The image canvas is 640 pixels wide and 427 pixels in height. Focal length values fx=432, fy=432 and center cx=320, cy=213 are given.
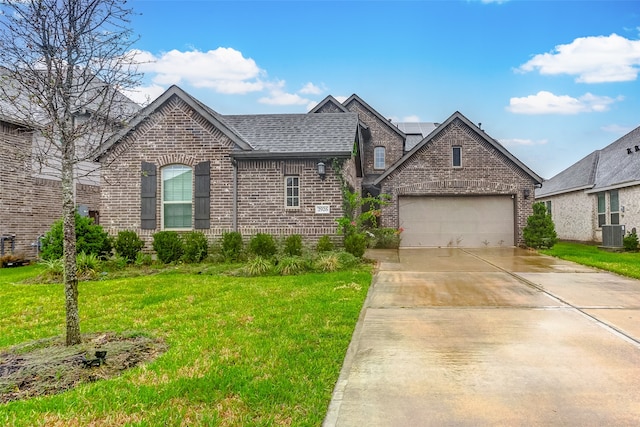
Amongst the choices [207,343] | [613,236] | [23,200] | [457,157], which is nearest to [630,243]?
[613,236]

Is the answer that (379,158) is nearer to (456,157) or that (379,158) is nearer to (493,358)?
(456,157)


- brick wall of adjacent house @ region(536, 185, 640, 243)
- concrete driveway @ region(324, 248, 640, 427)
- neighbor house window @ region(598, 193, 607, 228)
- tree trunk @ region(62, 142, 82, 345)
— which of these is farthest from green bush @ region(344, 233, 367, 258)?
neighbor house window @ region(598, 193, 607, 228)

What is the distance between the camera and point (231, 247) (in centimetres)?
1269

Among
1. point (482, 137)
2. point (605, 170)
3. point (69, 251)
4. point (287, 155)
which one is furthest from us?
point (605, 170)

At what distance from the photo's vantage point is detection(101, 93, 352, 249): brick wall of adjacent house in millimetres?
13516

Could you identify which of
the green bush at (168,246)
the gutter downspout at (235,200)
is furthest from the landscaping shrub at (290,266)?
the green bush at (168,246)

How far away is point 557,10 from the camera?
13469 mm

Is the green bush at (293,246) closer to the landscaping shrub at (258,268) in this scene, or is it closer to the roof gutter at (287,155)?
the landscaping shrub at (258,268)

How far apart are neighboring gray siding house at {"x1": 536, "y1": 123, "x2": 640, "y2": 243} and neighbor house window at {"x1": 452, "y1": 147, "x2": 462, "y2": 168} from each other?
266 inches

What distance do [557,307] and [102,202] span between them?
12.9 meters

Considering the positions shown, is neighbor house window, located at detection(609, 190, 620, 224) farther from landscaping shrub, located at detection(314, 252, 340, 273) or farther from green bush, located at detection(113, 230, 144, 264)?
green bush, located at detection(113, 230, 144, 264)

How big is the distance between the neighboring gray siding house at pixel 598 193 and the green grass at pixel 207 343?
15.4 m

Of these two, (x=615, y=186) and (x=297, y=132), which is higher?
(x=297, y=132)

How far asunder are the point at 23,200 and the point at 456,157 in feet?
55.4
